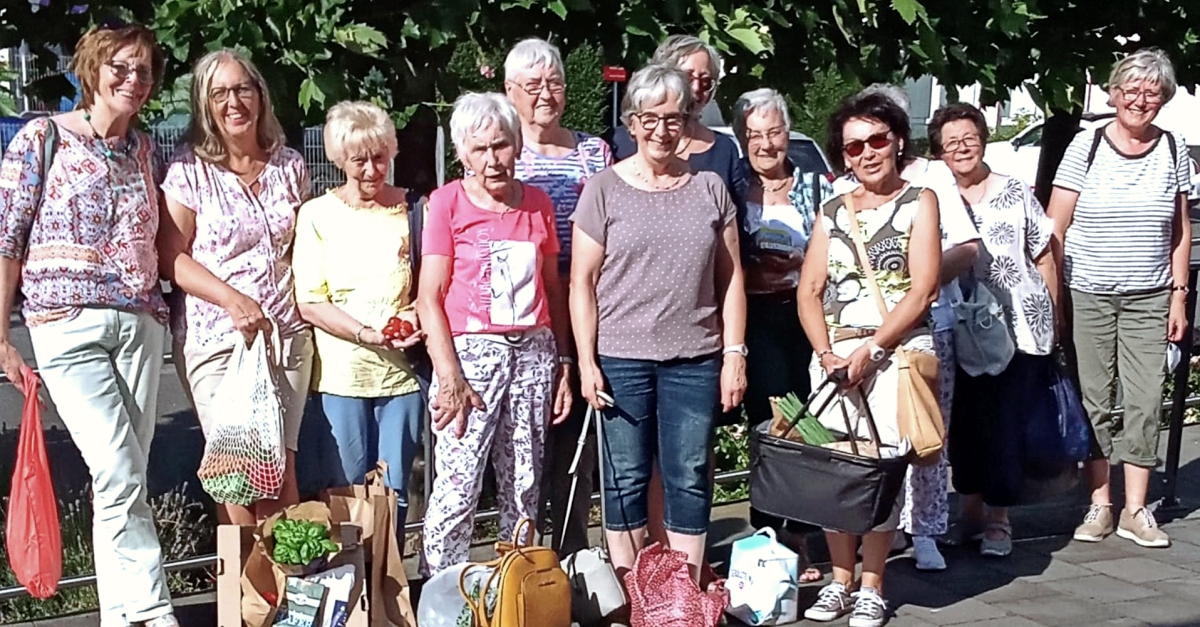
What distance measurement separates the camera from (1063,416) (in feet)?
18.9

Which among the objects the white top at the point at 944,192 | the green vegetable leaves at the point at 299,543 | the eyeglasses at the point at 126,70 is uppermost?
the eyeglasses at the point at 126,70

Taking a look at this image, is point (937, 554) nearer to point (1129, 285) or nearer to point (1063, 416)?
point (1063, 416)

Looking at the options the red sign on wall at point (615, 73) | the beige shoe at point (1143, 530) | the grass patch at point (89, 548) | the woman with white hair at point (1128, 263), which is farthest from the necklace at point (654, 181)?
the beige shoe at point (1143, 530)

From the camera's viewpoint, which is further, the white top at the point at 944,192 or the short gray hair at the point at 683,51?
the white top at the point at 944,192

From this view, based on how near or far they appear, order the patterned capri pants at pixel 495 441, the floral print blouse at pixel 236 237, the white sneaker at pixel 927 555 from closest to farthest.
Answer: the floral print blouse at pixel 236 237 → the patterned capri pants at pixel 495 441 → the white sneaker at pixel 927 555

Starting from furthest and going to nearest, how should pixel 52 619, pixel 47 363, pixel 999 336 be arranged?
pixel 999 336 < pixel 52 619 < pixel 47 363

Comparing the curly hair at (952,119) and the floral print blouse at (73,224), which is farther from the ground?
the curly hair at (952,119)

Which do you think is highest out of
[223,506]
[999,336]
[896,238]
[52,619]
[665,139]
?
[665,139]

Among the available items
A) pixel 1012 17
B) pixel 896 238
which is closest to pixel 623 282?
pixel 896 238

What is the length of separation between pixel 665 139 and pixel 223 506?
1.78 meters

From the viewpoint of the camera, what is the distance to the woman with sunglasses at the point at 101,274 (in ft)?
13.8

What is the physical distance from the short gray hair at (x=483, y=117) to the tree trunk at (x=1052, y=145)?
3836mm

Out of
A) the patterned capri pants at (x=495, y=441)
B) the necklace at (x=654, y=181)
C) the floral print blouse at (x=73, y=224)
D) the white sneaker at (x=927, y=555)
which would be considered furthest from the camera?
the white sneaker at (x=927, y=555)

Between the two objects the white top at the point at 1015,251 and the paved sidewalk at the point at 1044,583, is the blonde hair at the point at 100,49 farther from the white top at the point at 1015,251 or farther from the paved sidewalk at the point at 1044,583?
the white top at the point at 1015,251
